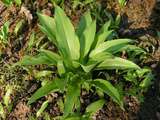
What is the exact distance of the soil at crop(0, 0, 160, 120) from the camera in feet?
12.0

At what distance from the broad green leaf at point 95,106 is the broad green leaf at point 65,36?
0.45 meters

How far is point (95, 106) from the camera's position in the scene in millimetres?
3570

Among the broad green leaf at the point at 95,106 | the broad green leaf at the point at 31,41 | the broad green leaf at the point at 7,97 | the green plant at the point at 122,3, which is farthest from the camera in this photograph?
the green plant at the point at 122,3

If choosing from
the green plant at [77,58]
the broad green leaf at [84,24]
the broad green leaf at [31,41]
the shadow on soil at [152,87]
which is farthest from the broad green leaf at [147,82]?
the broad green leaf at [31,41]

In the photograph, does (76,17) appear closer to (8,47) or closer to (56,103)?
(8,47)

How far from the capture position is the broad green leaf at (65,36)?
11.7ft

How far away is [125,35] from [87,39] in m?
0.68

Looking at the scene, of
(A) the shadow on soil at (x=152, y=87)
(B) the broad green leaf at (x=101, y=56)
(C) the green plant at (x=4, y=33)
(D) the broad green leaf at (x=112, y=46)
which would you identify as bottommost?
(A) the shadow on soil at (x=152, y=87)

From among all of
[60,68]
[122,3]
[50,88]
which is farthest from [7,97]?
Result: [122,3]

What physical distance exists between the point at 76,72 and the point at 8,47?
2.70 ft

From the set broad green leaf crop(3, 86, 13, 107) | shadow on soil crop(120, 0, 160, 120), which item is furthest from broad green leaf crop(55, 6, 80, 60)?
shadow on soil crop(120, 0, 160, 120)

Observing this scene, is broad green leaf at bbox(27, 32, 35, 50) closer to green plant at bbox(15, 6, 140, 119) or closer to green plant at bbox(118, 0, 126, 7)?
green plant at bbox(15, 6, 140, 119)

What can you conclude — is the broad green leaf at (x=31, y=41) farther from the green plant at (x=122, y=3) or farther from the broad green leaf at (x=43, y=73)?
the green plant at (x=122, y=3)

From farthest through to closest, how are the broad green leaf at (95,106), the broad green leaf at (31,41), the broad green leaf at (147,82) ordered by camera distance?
the broad green leaf at (31,41) → the broad green leaf at (147,82) → the broad green leaf at (95,106)
